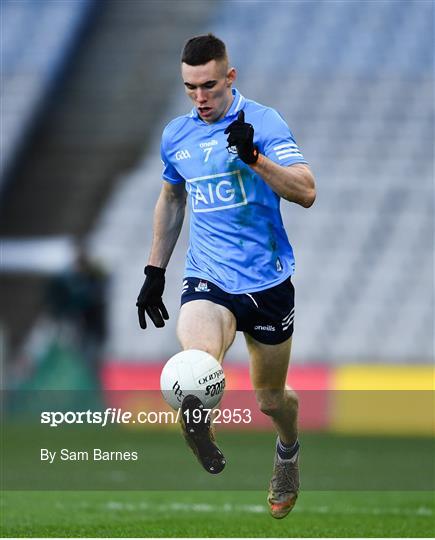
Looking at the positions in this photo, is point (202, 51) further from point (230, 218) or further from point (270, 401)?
point (270, 401)

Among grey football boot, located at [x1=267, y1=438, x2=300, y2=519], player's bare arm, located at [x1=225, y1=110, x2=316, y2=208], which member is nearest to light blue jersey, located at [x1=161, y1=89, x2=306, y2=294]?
player's bare arm, located at [x1=225, y1=110, x2=316, y2=208]

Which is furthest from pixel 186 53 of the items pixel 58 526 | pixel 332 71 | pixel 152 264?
pixel 332 71

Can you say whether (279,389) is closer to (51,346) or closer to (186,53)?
(186,53)

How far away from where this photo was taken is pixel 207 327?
20.6ft

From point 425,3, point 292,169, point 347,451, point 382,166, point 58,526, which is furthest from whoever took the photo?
point 425,3

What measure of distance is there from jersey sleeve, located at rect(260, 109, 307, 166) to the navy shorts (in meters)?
0.70

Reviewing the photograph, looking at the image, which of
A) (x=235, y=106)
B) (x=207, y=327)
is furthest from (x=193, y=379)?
(x=235, y=106)

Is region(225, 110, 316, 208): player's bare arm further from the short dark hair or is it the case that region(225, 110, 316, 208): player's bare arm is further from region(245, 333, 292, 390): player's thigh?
region(245, 333, 292, 390): player's thigh

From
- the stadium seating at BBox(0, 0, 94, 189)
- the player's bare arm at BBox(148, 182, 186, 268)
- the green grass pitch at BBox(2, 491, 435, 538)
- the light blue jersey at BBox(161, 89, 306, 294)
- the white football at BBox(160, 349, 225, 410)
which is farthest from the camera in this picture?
the stadium seating at BBox(0, 0, 94, 189)

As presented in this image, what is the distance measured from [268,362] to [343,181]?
14626 mm

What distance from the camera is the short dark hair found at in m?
6.28

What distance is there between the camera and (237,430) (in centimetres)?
1584

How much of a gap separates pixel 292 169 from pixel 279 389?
4.23ft

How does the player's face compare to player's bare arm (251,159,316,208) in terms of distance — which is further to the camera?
the player's face
